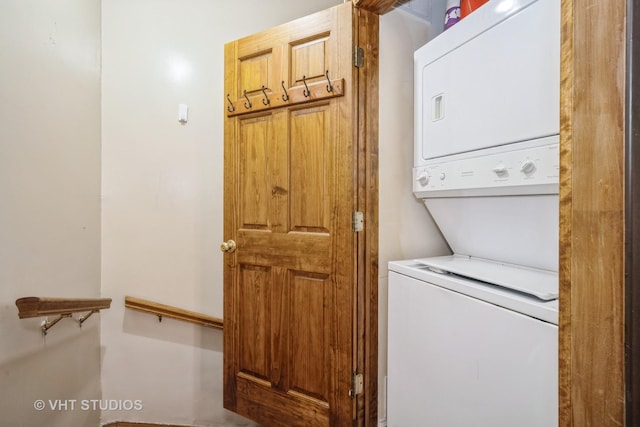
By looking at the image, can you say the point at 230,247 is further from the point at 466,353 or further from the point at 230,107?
the point at 466,353

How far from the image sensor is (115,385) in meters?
1.96

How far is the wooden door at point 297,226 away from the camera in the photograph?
1.41 m

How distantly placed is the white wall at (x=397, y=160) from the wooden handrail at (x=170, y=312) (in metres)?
1.06

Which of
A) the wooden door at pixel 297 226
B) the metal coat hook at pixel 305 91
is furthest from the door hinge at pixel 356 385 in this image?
the metal coat hook at pixel 305 91

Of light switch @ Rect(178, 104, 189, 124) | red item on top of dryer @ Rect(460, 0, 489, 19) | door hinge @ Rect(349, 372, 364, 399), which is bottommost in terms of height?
door hinge @ Rect(349, 372, 364, 399)

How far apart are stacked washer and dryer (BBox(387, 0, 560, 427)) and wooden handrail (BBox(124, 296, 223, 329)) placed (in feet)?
3.71

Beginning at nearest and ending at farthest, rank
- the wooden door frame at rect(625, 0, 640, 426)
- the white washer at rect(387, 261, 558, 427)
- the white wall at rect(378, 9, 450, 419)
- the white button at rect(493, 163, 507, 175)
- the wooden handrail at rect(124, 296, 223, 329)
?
1. the wooden door frame at rect(625, 0, 640, 426)
2. the white washer at rect(387, 261, 558, 427)
3. the white button at rect(493, 163, 507, 175)
4. the white wall at rect(378, 9, 450, 419)
5. the wooden handrail at rect(124, 296, 223, 329)

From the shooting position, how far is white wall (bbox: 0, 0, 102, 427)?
1.26 meters

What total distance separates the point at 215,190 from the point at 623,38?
1.88 metres

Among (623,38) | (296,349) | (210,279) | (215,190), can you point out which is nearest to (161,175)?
(215,190)

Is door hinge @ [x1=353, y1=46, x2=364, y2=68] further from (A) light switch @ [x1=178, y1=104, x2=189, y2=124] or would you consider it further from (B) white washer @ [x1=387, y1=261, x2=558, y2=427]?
(A) light switch @ [x1=178, y1=104, x2=189, y2=124]

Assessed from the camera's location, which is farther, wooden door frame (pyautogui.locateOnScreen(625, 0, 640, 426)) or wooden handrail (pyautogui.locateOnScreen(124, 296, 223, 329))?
wooden handrail (pyautogui.locateOnScreen(124, 296, 223, 329))

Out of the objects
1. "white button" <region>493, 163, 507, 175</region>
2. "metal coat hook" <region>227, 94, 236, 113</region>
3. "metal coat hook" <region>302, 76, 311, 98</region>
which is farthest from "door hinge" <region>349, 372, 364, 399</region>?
"metal coat hook" <region>227, 94, 236, 113</region>

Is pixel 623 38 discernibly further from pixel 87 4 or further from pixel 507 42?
pixel 87 4
